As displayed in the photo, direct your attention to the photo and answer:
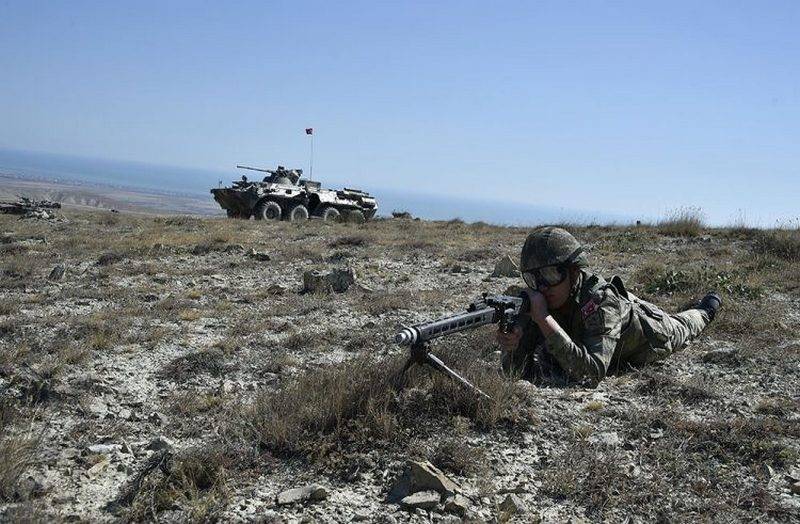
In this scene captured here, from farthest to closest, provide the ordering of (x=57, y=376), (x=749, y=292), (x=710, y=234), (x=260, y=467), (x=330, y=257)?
1. (x=710, y=234)
2. (x=330, y=257)
3. (x=749, y=292)
4. (x=57, y=376)
5. (x=260, y=467)

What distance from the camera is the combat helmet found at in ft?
14.3

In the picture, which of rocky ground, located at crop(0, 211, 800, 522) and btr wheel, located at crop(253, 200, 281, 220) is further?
btr wheel, located at crop(253, 200, 281, 220)

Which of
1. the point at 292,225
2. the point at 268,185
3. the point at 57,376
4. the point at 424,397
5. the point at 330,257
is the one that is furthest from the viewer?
the point at 268,185

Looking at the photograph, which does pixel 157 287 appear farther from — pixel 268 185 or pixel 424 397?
pixel 268 185

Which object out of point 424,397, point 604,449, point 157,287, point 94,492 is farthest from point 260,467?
point 157,287

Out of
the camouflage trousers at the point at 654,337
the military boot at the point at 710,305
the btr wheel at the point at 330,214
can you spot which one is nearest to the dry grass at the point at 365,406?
the camouflage trousers at the point at 654,337

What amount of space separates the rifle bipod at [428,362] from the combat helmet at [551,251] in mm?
947

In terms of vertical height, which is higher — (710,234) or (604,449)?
(710,234)

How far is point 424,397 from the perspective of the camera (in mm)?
3998

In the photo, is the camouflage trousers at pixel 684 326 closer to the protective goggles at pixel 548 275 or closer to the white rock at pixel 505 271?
the protective goggles at pixel 548 275

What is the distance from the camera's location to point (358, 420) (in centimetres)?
367

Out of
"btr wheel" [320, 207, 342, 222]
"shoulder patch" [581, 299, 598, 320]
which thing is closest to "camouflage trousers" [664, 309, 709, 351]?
"shoulder patch" [581, 299, 598, 320]

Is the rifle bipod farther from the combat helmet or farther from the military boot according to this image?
the military boot

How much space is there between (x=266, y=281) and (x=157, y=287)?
1.48m
